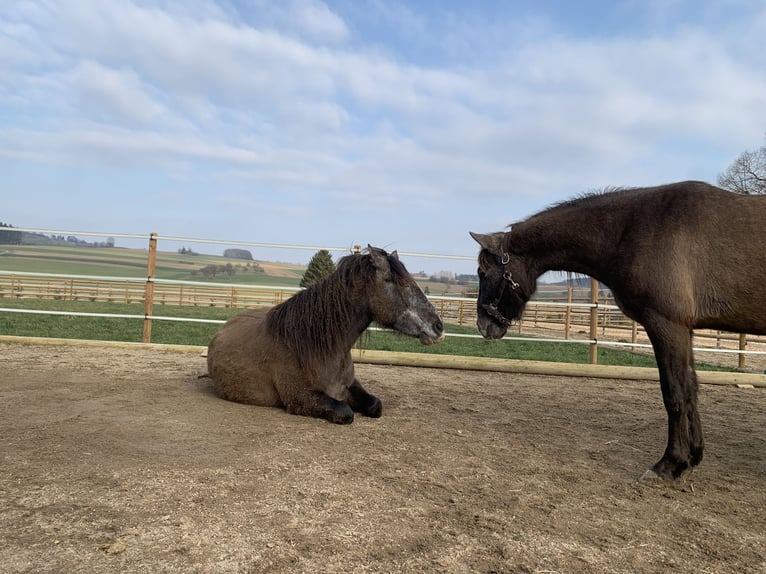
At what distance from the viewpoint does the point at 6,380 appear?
182 inches

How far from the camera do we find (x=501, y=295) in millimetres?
3730

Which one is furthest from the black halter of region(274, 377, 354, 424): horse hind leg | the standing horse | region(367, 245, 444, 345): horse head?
region(274, 377, 354, 424): horse hind leg

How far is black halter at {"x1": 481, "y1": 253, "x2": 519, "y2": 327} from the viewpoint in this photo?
12.0 ft

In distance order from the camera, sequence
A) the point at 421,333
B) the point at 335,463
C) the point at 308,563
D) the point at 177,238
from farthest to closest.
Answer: the point at 177,238, the point at 421,333, the point at 335,463, the point at 308,563

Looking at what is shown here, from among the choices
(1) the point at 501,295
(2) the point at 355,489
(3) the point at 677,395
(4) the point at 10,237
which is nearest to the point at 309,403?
(2) the point at 355,489

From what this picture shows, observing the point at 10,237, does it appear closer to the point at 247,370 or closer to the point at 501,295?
the point at 247,370

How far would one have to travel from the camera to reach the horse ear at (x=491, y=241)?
145 inches

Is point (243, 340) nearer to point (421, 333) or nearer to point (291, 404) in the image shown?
point (291, 404)

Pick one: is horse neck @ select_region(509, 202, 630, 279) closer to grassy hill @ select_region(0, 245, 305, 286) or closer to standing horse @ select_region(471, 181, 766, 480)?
standing horse @ select_region(471, 181, 766, 480)

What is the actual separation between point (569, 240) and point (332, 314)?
1.92m

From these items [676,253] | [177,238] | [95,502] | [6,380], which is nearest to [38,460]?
[95,502]

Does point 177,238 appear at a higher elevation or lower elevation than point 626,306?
higher

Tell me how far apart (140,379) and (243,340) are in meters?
1.50

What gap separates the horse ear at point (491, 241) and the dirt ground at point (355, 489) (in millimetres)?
1405
